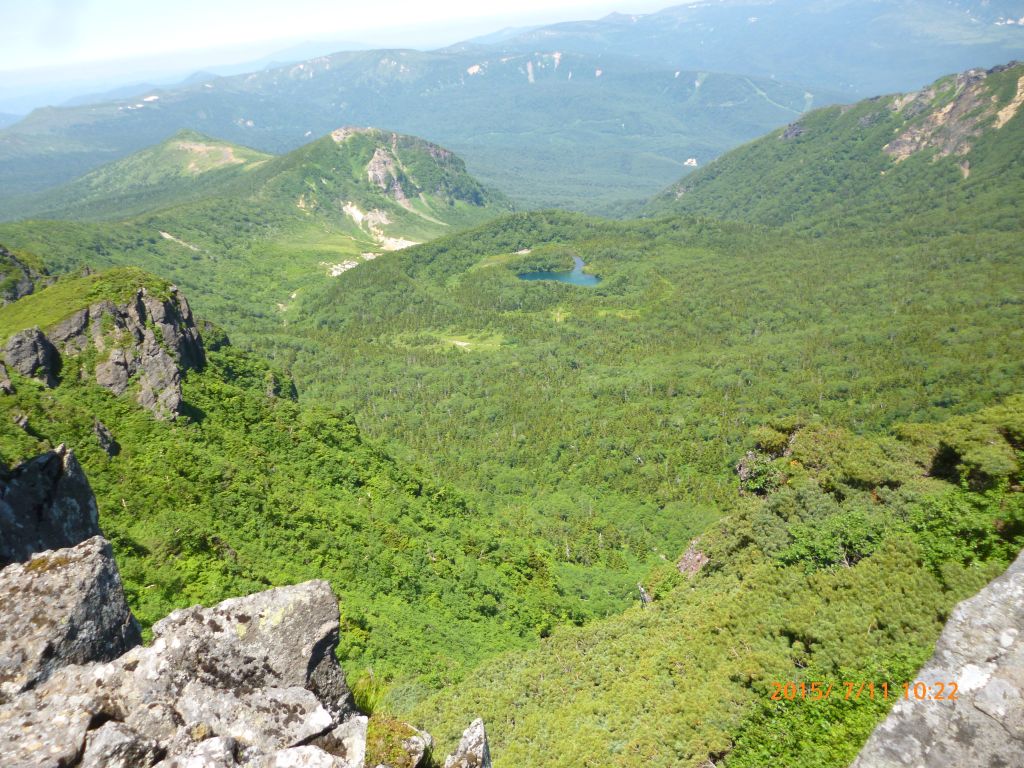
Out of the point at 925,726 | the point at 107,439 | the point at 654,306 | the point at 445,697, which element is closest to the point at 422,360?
the point at 654,306

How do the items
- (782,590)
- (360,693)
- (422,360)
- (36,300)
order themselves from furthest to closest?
(422,360) → (36,300) → (782,590) → (360,693)

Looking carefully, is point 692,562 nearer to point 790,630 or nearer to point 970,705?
point 790,630

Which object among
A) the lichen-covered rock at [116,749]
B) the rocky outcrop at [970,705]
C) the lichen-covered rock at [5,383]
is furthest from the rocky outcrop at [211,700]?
the lichen-covered rock at [5,383]

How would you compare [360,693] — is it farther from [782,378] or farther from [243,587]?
[782,378]
